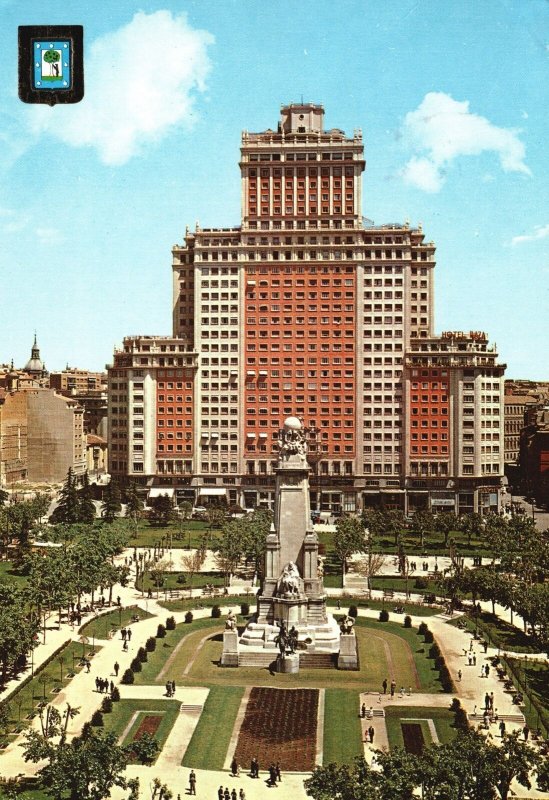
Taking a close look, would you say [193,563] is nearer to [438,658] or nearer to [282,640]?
[282,640]

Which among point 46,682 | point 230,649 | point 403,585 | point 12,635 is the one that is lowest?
point 46,682

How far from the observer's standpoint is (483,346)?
154 meters

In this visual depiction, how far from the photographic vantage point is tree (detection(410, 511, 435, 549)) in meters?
125

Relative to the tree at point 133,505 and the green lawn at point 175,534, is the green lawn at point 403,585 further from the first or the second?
the tree at point 133,505

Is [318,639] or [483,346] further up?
[483,346]

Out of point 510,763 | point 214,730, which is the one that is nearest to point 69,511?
point 214,730

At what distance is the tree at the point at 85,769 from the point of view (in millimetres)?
42125

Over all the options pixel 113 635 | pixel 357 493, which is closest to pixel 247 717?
pixel 113 635

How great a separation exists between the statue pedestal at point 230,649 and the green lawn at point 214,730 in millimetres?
5205

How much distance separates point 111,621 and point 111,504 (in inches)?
2214

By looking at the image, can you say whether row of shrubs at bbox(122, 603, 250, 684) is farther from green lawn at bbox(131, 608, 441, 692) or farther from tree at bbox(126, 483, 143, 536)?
tree at bbox(126, 483, 143, 536)

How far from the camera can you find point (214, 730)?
189 ft

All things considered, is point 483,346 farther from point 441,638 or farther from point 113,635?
point 113,635

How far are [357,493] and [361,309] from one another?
28.7 metres
